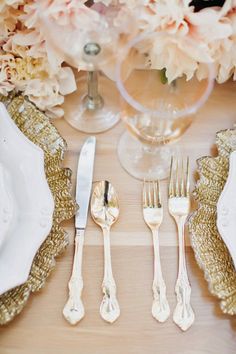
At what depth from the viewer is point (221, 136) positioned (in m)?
0.73

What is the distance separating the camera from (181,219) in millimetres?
690

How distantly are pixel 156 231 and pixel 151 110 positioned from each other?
0.49 feet

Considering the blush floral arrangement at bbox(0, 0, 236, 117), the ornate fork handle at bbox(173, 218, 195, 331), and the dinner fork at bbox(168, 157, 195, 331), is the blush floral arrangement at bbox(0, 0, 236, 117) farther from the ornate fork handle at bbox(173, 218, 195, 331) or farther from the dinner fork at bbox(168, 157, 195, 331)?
the ornate fork handle at bbox(173, 218, 195, 331)

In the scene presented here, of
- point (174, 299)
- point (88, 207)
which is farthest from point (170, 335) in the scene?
point (88, 207)

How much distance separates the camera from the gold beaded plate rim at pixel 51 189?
2.04 ft

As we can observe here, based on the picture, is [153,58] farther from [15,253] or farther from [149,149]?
[15,253]

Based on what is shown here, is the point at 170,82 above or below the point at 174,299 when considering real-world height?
above

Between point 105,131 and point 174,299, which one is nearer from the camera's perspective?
point 174,299

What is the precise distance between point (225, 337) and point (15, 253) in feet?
0.84

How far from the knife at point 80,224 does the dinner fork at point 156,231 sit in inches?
2.9

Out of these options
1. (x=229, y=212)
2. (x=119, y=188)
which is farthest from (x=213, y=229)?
(x=119, y=188)

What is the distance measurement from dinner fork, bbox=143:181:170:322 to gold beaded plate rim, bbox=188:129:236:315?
45 millimetres

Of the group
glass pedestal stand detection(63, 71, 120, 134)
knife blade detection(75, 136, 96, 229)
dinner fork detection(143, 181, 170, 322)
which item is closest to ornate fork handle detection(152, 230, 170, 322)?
dinner fork detection(143, 181, 170, 322)

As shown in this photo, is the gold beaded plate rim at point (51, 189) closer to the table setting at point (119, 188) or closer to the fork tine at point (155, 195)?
the table setting at point (119, 188)
